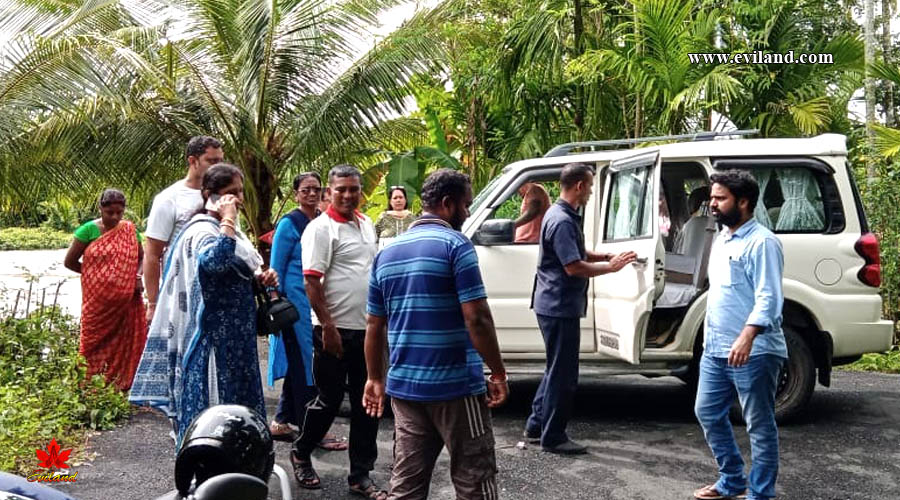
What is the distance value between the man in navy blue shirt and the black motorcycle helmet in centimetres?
385

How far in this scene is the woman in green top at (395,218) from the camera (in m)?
8.48

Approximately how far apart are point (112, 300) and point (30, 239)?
3403 cm

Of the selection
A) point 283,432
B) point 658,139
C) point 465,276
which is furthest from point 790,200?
point 283,432

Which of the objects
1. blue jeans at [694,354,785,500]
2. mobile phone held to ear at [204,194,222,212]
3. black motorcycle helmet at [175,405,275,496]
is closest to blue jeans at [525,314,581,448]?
blue jeans at [694,354,785,500]

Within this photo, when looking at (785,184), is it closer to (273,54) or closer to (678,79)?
(678,79)

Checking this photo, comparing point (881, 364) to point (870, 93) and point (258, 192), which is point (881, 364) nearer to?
point (870, 93)

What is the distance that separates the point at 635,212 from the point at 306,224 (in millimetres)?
2164

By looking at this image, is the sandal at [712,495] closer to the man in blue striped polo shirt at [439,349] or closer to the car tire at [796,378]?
the car tire at [796,378]

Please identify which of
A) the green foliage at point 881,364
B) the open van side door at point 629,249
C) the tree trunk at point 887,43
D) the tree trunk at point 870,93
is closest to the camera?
the open van side door at point 629,249

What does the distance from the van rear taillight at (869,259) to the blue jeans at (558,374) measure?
6.85ft

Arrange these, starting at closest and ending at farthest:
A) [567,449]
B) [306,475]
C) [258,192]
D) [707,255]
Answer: [306,475]
[567,449]
[707,255]
[258,192]

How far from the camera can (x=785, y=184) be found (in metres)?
6.05

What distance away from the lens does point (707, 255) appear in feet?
20.3

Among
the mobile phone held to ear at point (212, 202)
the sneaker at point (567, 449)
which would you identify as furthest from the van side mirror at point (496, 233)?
the mobile phone held to ear at point (212, 202)
